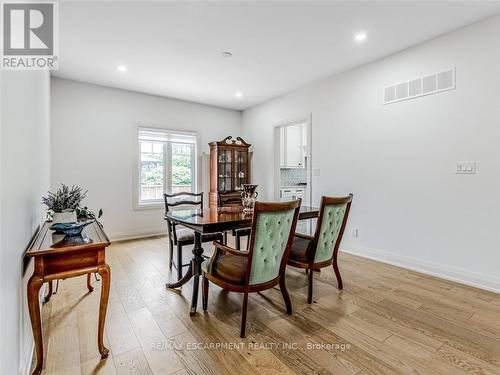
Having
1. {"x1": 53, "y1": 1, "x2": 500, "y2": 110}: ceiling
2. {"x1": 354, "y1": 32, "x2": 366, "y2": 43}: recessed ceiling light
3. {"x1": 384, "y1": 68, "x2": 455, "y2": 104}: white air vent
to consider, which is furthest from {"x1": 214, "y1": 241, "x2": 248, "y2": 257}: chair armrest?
{"x1": 384, "y1": 68, "x2": 455, "y2": 104}: white air vent

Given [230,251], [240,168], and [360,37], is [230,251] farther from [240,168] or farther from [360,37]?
[240,168]

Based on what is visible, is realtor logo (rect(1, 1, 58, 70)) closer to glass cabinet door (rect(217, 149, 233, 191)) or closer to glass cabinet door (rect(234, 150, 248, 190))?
glass cabinet door (rect(217, 149, 233, 191))

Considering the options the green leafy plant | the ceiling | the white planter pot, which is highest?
the ceiling

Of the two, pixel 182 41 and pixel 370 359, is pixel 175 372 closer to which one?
pixel 370 359

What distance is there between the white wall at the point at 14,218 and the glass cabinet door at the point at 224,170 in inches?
142

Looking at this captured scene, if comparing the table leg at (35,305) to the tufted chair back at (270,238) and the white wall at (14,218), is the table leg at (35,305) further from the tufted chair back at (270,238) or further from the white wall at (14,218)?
the tufted chair back at (270,238)

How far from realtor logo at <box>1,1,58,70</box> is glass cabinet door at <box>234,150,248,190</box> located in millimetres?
3261

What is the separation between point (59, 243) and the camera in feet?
5.01

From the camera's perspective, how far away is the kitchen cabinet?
5451 mm

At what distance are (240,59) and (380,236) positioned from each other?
3.05 metres

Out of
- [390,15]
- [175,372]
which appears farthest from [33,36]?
[390,15]

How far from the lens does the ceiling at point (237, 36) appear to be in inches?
93.7

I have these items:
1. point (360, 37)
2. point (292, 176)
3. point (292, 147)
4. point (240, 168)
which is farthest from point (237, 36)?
point (292, 176)

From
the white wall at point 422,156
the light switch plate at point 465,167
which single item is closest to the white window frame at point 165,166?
the white wall at point 422,156
